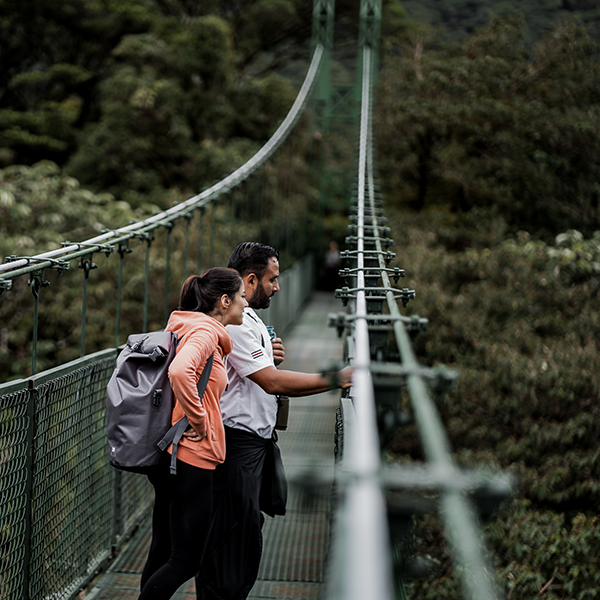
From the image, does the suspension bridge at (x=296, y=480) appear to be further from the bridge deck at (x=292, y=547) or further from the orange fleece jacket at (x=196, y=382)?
the orange fleece jacket at (x=196, y=382)

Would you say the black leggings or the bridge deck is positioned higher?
the black leggings

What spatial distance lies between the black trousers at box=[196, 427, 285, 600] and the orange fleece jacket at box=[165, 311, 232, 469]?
0.10m

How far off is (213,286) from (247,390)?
277 millimetres

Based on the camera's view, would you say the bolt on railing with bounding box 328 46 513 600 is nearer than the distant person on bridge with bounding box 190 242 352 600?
Yes

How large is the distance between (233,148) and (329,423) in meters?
7.67

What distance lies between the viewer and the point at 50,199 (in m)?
7.30

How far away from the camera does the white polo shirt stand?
1.70m

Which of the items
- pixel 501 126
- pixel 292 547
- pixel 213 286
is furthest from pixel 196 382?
pixel 501 126

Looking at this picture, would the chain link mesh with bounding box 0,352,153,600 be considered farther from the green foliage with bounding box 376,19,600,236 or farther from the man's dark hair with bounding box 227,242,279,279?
the green foliage with bounding box 376,19,600,236

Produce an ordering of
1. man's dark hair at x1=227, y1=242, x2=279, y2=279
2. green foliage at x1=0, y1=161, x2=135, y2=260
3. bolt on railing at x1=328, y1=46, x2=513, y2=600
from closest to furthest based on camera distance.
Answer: bolt on railing at x1=328, y1=46, x2=513, y2=600, man's dark hair at x1=227, y1=242, x2=279, y2=279, green foliage at x1=0, y1=161, x2=135, y2=260

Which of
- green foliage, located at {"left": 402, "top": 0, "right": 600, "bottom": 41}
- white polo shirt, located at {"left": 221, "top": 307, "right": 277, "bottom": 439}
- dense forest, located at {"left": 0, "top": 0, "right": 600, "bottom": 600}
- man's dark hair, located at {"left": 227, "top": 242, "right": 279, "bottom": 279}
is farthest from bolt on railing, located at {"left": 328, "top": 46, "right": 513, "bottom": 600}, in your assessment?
green foliage, located at {"left": 402, "top": 0, "right": 600, "bottom": 41}

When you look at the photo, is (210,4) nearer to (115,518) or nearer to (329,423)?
(329,423)

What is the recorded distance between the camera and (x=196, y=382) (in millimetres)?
1556

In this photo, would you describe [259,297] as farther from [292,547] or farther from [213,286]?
[292,547]
